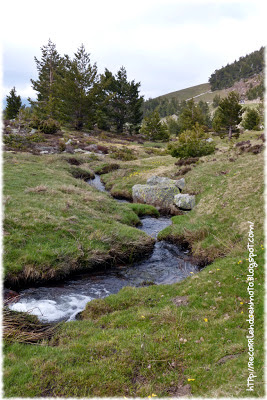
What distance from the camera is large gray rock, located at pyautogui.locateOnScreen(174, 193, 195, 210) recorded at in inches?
960

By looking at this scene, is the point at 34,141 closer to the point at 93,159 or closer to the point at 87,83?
the point at 93,159

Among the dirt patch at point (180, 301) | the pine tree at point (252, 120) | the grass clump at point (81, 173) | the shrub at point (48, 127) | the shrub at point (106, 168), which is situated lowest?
Result: the dirt patch at point (180, 301)

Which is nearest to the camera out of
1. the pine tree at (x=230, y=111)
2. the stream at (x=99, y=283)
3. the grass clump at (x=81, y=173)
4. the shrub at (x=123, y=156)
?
the stream at (x=99, y=283)

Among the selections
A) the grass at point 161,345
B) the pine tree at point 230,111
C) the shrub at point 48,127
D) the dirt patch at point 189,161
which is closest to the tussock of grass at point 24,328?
the grass at point 161,345

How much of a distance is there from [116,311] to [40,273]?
16.1 feet

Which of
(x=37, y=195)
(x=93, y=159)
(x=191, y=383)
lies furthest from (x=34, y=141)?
(x=191, y=383)

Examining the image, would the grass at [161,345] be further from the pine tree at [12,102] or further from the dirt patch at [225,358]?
the pine tree at [12,102]

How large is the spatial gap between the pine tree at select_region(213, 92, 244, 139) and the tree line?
87.6 ft

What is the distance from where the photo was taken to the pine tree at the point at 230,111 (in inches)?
2672

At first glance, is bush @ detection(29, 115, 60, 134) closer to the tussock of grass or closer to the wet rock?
the wet rock

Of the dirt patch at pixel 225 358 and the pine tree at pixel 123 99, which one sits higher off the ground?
the pine tree at pixel 123 99

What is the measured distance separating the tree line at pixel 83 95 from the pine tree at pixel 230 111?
26.7m

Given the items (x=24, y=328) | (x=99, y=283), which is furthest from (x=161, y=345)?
(x=99, y=283)

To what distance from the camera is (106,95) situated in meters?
84.4
